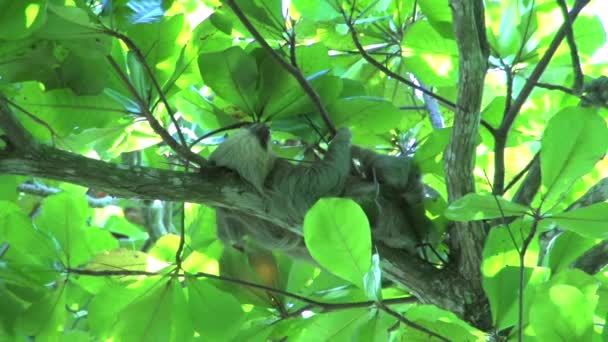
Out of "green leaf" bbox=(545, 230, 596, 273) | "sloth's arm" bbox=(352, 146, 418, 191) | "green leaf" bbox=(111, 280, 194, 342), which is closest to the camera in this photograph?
"green leaf" bbox=(545, 230, 596, 273)

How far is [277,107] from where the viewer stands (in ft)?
8.98

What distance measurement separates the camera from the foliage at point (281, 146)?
2062mm

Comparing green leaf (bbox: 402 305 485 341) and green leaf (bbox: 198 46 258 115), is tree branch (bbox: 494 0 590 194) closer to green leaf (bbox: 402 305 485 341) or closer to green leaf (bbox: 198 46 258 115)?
green leaf (bbox: 402 305 485 341)

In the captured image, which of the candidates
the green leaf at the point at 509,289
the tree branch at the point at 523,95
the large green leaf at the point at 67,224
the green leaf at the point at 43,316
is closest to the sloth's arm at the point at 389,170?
the tree branch at the point at 523,95

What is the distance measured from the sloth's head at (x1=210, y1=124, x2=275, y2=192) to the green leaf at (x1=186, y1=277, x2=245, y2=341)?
42cm

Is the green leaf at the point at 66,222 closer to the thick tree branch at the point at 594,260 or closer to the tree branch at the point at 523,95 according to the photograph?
the tree branch at the point at 523,95

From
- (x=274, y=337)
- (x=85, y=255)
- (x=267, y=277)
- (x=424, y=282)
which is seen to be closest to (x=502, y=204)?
(x=424, y=282)

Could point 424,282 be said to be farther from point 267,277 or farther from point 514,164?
point 514,164

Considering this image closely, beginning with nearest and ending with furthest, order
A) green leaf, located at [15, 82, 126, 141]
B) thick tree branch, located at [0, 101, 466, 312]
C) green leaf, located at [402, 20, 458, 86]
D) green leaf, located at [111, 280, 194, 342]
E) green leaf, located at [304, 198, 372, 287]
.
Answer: green leaf, located at [304, 198, 372, 287]
thick tree branch, located at [0, 101, 466, 312]
green leaf, located at [111, 280, 194, 342]
green leaf, located at [15, 82, 126, 141]
green leaf, located at [402, 20, 458, 86]

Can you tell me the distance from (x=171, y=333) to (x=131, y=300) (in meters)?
0.21

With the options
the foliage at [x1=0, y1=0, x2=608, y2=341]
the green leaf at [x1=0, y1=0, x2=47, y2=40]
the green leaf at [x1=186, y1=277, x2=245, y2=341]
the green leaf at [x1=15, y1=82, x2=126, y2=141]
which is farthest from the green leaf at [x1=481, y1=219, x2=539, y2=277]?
the green leaf at [x1=0, y1=0, x2=47, y2=40]

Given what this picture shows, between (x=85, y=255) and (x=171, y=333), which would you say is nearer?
(x=171, y=333)

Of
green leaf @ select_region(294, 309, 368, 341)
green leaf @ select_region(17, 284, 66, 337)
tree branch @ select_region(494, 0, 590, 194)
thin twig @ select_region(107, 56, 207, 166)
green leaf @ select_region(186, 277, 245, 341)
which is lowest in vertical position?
green leaf @ select_region(17, 284, 66, 337)

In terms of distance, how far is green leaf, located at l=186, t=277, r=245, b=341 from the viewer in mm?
2543
